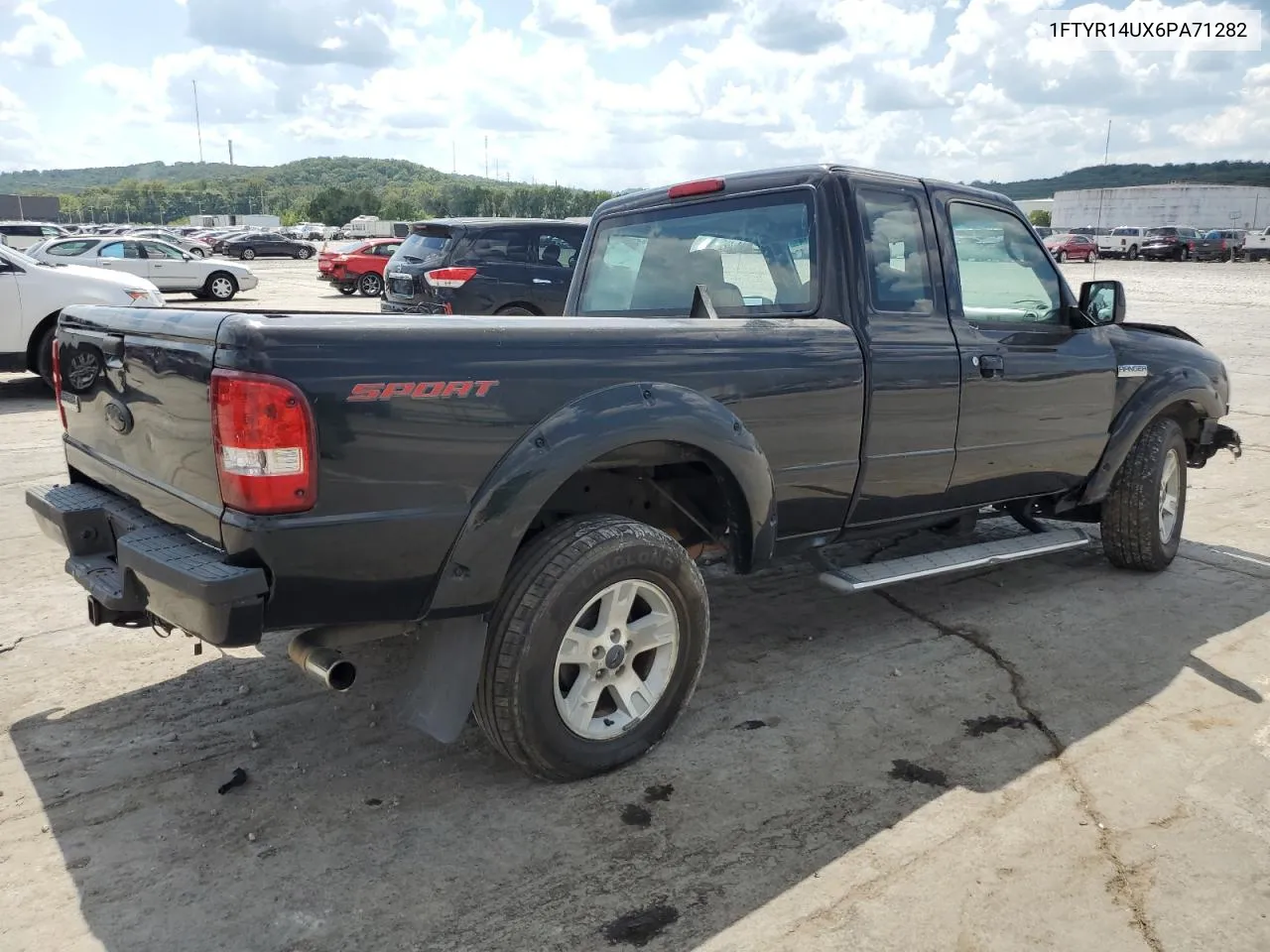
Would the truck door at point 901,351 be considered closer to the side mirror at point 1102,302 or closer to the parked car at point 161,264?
the side mirror at point 1102,302

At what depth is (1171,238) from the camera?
46719 mm

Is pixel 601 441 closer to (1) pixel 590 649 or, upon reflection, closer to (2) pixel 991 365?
(1) pixel 590 649

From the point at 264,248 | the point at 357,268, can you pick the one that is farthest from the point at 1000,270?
the point at 264,248

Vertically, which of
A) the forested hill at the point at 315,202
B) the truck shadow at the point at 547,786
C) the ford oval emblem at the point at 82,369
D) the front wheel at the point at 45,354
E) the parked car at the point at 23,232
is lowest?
the truck shadow at the point at 547,786

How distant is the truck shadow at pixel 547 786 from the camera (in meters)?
2.61

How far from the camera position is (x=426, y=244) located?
12.8 m

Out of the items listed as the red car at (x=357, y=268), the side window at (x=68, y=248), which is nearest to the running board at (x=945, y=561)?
the side window at (x=68, y=248)

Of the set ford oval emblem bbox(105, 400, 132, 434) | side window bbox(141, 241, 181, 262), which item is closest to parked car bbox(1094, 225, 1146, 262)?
side window bbox(141, 241, 181, 262)

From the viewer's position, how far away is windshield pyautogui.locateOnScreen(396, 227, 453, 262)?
12.5 metres

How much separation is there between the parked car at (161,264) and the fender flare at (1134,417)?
21.7 m

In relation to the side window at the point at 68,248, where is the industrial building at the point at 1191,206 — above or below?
above

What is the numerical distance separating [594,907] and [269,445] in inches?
56.8

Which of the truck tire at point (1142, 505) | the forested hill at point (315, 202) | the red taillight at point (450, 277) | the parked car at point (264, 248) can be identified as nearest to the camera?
the truck tire at point (1142, 505)

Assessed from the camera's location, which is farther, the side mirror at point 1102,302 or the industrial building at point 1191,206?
the industrial building at point 1191,206
